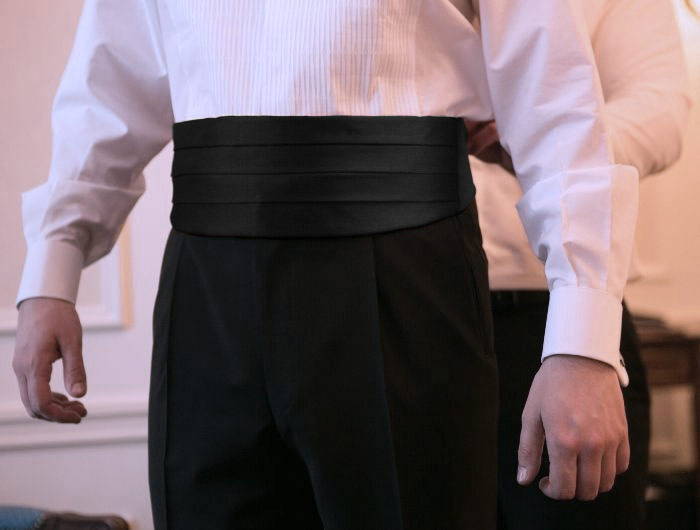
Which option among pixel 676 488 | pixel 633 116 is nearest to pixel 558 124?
pixel 633 116

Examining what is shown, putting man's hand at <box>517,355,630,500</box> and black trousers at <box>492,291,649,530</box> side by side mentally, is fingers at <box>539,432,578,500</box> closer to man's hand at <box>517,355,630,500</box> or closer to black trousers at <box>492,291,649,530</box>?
man's hand at <box>517,355,630,500</box>

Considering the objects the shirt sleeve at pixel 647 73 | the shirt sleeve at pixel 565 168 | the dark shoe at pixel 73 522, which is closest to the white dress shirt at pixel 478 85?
the shirt sleeve at pixel 565 168

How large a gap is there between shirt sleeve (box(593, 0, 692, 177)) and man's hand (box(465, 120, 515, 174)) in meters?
0.27

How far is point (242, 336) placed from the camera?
2.47 ft

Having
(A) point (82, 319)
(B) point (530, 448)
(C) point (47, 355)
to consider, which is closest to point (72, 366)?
(C) point (47, 355)

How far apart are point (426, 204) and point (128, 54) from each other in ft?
1.34

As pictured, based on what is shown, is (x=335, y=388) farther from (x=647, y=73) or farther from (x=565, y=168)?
(x=647, y=73)

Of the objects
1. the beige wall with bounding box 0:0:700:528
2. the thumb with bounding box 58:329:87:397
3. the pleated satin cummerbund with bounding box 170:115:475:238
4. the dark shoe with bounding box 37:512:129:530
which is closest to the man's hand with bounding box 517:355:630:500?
the pleated satin cummerbund with bounding box 170:115:475:238

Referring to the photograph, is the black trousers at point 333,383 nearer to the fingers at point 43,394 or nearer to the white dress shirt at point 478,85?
the white dress shirt at point 478,85

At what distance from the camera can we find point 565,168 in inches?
29.9

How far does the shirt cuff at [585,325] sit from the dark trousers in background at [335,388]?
72mm

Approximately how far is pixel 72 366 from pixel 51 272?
10cm

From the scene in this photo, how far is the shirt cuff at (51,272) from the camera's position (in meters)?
0.93

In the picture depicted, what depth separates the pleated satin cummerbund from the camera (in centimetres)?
76
